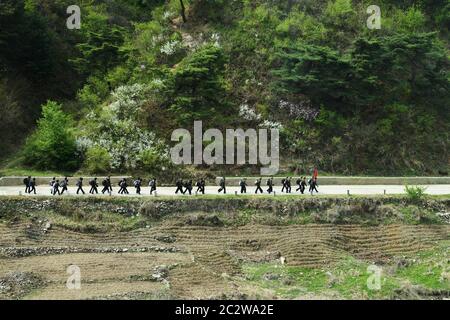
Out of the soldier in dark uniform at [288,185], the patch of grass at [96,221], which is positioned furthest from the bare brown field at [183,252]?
the soldier in dark uniform at [288,185]

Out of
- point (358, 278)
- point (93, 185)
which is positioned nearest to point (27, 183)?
point (93, 185)

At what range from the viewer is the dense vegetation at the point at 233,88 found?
136 feet

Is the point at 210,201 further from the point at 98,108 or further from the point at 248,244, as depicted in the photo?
the point at 98,108

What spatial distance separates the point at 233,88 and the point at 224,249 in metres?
17.2

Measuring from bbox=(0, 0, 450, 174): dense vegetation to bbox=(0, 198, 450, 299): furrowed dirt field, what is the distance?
6813mm

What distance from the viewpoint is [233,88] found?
151ft

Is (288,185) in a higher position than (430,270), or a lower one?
higher

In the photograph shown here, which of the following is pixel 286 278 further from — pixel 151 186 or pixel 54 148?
pixel 54 148

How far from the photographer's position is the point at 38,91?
5012 centimetres

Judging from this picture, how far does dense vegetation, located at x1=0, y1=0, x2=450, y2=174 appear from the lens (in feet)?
136

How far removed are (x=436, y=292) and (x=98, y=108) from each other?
27.3 metres

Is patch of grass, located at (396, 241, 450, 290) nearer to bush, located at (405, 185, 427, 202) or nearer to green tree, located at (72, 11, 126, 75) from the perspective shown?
bush, located at (405, 185, 427, 202)

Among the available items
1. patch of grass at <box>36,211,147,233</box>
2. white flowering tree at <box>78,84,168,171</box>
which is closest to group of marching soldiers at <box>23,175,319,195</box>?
patch of grass at <box>36,211,147,233</box>

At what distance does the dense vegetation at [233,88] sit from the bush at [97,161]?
0.09m
